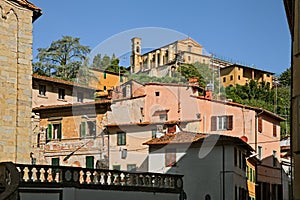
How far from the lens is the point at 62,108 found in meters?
44.6

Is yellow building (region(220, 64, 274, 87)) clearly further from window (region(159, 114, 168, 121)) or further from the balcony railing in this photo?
the balcony railing

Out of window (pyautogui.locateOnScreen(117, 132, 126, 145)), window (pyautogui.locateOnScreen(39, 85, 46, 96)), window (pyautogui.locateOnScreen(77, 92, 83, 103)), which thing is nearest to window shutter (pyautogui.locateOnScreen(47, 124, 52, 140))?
window (pyautogui.locateOnScreen(39, 85, 46, 96))

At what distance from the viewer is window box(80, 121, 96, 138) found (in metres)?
44.3

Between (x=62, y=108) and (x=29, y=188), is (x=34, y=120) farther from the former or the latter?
(x=29, y=188)

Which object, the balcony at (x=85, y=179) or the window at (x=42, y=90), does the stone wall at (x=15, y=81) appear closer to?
the balcony at (x=85, y=179)

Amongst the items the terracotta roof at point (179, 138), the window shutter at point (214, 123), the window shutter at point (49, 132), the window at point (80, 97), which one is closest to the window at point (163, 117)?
the window shutter at point (214, 123)

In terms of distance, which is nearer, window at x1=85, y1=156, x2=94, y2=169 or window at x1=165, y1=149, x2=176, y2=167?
window at x1=165, y1=149, x2=176, y2=167

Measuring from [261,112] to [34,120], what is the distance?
644 inches

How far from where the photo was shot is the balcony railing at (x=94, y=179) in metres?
21.8

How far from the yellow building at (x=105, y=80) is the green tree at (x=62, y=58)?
1.92m

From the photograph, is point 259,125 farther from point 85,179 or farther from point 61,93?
point 85,179

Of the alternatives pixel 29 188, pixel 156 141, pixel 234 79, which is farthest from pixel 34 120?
pixel 234 79

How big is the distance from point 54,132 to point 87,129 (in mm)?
2294

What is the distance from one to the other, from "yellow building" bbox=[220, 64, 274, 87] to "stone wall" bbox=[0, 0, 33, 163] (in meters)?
79.4
